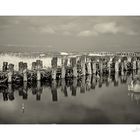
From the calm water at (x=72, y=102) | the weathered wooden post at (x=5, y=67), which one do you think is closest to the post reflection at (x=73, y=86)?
the calm water at (x=72, y=102)

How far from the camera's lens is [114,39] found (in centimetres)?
327

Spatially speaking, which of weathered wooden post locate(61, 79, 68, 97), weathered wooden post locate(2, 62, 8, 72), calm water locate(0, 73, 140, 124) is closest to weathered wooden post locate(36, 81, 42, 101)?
calm water locate(0, 73, 140, 124)

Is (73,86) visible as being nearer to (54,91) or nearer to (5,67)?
(54,91)

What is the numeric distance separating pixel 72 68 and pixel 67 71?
46 millimetres

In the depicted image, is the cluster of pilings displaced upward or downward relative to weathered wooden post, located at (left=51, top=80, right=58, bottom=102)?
upward

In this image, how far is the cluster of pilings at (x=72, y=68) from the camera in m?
3.27

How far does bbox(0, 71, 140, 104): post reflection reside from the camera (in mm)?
3250

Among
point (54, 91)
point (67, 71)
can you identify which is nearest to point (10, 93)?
point (54, 91)

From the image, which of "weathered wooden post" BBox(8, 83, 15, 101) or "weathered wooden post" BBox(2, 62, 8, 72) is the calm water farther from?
"weathered wooden post" BBox(2, 62, 8, 72)

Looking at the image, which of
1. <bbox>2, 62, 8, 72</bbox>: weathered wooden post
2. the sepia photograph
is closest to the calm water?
the sepia photograph

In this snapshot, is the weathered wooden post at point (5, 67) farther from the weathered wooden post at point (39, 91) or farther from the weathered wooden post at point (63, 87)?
the weathered wooden post at point (63, 87)
